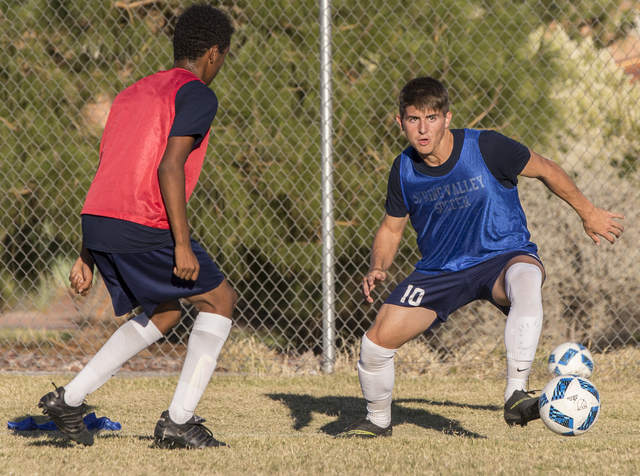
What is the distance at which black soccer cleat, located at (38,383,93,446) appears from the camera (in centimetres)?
279

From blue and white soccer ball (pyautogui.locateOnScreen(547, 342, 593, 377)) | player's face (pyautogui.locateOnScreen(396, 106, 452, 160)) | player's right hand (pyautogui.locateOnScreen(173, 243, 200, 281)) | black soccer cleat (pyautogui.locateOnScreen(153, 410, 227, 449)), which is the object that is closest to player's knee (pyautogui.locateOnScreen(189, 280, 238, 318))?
player's right hand (pyautogui.locateOnScreen(173, 243, 200, 281))

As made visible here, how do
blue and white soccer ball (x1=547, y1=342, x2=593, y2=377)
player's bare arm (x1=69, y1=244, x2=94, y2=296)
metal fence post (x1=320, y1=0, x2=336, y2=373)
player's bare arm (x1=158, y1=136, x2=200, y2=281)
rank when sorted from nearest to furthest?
1. player's bare arm (x1=158, y1=136, x2=200, y2=281)
2. player's bare arm (x1=69, y1=244, x2=94, y2=296)
3. blue and white soccer ball (x1=547, y1=342, x2=593, y2=377)
4. metal fence post (x1=320, y1=0, x2=336, y2=373)

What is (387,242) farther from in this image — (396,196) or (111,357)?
(111,357)

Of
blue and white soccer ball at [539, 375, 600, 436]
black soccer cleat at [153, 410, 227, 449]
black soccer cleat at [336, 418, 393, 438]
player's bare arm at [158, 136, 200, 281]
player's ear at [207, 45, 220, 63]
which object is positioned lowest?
black soccer cleat at [153, 410, 227, 449]

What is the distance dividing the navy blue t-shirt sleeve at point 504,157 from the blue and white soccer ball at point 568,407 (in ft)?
3.17

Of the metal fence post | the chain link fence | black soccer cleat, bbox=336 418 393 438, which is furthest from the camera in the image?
the chain link fence

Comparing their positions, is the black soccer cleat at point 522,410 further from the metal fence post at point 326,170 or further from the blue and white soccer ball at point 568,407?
the metal fence post at point 326,170

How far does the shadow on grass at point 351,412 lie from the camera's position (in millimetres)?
3785

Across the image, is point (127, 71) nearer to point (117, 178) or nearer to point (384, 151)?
point (384, 151)

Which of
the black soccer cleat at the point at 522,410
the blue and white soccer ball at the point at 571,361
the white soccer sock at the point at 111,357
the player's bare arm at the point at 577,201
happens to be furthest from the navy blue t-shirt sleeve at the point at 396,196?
the blue and white soccer ball at the point at 571,361

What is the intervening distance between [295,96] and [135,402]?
2.71 meters

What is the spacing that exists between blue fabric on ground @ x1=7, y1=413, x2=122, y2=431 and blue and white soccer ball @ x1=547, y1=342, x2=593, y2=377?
2656 millimetres

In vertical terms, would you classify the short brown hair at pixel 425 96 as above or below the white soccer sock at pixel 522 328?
above

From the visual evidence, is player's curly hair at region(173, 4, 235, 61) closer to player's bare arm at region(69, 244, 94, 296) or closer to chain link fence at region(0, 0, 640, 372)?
player's bare arm at region(69, 244, 94, 296)
